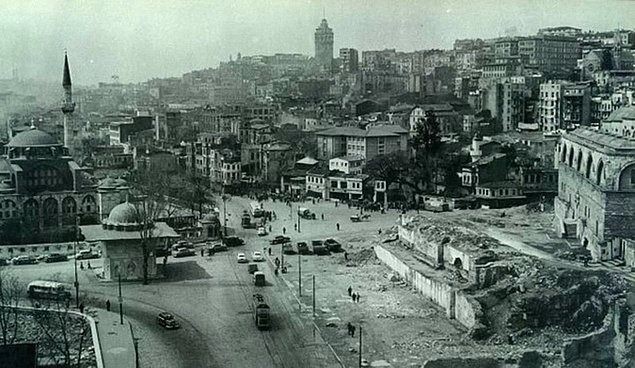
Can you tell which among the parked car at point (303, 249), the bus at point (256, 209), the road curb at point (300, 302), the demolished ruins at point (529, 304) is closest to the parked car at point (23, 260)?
the road curb at point (300, 302)

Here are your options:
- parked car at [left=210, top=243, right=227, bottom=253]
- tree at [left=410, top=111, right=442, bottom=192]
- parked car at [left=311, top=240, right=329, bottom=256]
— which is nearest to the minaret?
parked car at [left=210, top=243, right=227, bottom=253]

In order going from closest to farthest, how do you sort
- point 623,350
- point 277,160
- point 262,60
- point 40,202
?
point 623,350 < point 40,202 < point 277,160 < point 262,60

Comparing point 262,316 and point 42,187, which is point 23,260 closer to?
point 42,187

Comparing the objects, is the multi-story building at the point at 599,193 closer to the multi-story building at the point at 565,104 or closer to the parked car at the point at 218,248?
the parked car at the point at 218,248

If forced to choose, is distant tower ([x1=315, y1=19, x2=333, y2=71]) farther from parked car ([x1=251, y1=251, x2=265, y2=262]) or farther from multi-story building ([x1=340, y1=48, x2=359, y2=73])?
parked car ([x1=251, y1=251, x2=265, y2=262])

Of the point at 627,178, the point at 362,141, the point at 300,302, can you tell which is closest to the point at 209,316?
the point at 300,302

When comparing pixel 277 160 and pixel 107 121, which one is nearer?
pixel 277 160

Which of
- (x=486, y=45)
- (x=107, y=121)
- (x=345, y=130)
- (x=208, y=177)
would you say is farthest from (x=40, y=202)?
(x=486, y=45)

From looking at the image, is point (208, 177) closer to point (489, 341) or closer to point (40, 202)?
point (40, 202)
